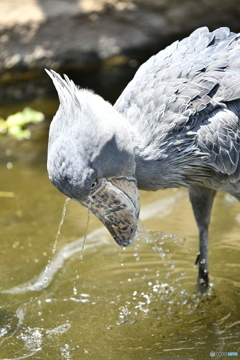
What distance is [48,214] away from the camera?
16.3 ft

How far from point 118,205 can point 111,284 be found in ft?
3.58

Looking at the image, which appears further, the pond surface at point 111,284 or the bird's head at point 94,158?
the pond surface at point 111,284

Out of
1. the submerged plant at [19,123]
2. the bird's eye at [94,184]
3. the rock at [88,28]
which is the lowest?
the submerged plant at [19,123]

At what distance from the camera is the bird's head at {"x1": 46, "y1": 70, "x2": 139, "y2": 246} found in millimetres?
2842

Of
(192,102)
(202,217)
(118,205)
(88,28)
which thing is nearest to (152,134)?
(192,102)

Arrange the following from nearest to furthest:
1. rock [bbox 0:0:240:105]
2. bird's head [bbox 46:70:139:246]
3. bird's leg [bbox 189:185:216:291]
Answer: bird's head [bbox 46:70:139:246]
bird's leg [bbox 189:185:216:291]
rock [bbox 0:0:240:105]

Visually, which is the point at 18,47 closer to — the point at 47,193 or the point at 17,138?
the point at 17,138

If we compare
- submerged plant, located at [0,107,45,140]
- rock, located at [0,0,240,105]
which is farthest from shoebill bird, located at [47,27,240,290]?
rock, located at [0,0,240,105]

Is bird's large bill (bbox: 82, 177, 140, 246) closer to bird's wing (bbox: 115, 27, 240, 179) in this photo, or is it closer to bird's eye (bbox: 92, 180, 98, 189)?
bird's eye (bbox: 92, 180, 98, 189)

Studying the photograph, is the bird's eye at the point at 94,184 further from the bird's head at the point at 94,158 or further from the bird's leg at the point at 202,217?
the bird's leg at the point at 202,217

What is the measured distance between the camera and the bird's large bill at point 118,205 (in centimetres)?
307

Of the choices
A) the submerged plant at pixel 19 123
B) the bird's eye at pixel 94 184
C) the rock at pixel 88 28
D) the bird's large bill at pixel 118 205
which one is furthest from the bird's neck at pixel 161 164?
the rock at pixel 88 28

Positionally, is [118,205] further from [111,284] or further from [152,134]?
[111,284]

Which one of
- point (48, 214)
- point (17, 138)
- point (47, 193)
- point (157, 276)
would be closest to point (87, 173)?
point (157, 276)
